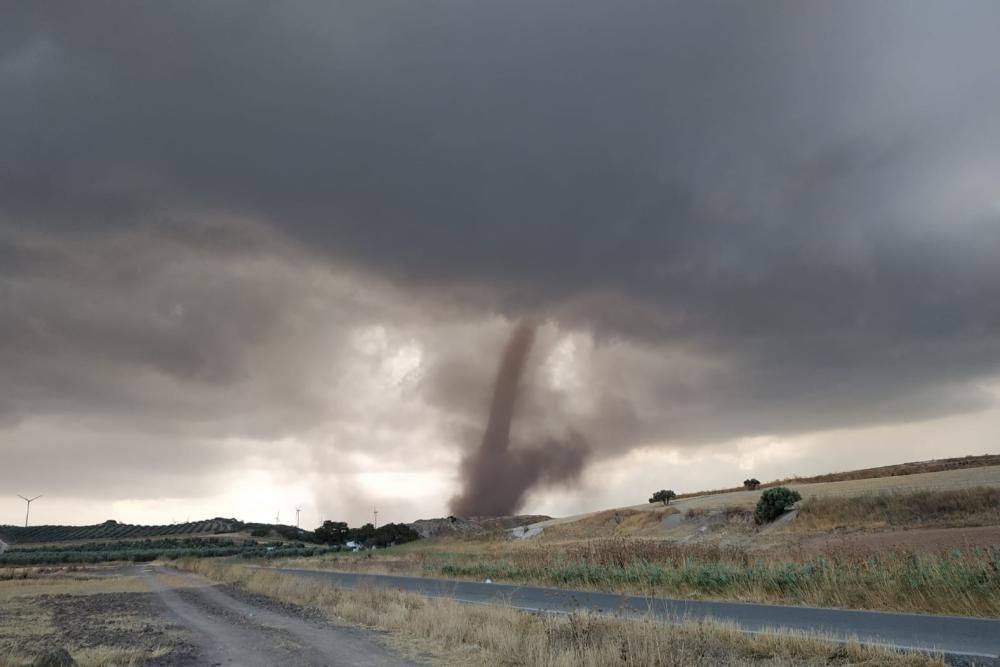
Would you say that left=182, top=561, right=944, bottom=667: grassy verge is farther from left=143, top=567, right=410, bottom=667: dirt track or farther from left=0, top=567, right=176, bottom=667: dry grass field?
left=0, top=567, right=176, bottom=667: dry grass field

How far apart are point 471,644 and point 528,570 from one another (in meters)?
21.7

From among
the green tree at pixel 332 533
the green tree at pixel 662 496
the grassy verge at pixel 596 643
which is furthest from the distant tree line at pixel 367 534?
the grassy verge at pixel 596 643

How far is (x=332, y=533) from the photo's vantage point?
504ft

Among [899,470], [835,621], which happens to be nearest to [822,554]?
[835,621]

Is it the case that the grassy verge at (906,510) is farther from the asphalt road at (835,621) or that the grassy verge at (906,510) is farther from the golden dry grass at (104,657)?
the golden dry grass at (104,657)

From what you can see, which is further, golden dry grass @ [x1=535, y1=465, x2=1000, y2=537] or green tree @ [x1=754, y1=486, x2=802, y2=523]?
green tree @ [x1=754, y1=486, x2=802, y2=523]

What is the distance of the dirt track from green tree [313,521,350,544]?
407 ft

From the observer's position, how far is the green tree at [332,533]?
148000mm

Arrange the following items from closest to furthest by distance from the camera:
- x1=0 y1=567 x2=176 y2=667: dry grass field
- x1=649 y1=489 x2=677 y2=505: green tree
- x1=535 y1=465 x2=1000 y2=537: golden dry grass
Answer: x1=0 y1=567 x2=176 y2=667: dry grass field → x1=535 y1=465 x2=1000 y2=537: golden dry grass → x1=649 y1=489 x2=677 y2=505: green tree

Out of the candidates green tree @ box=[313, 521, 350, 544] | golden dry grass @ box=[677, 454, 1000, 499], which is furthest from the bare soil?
green tree @ box=[313, 521, 350, 544]

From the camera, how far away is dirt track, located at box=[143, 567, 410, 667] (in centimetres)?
1450

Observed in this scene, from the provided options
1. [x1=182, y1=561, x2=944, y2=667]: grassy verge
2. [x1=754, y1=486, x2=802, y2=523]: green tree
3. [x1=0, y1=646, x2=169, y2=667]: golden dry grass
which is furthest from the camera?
[x1=754, y1=486, x2=802, y2=523]: green tree

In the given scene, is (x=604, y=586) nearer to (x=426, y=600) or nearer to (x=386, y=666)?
(x=426, y=600)

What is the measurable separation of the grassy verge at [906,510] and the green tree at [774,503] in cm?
166
